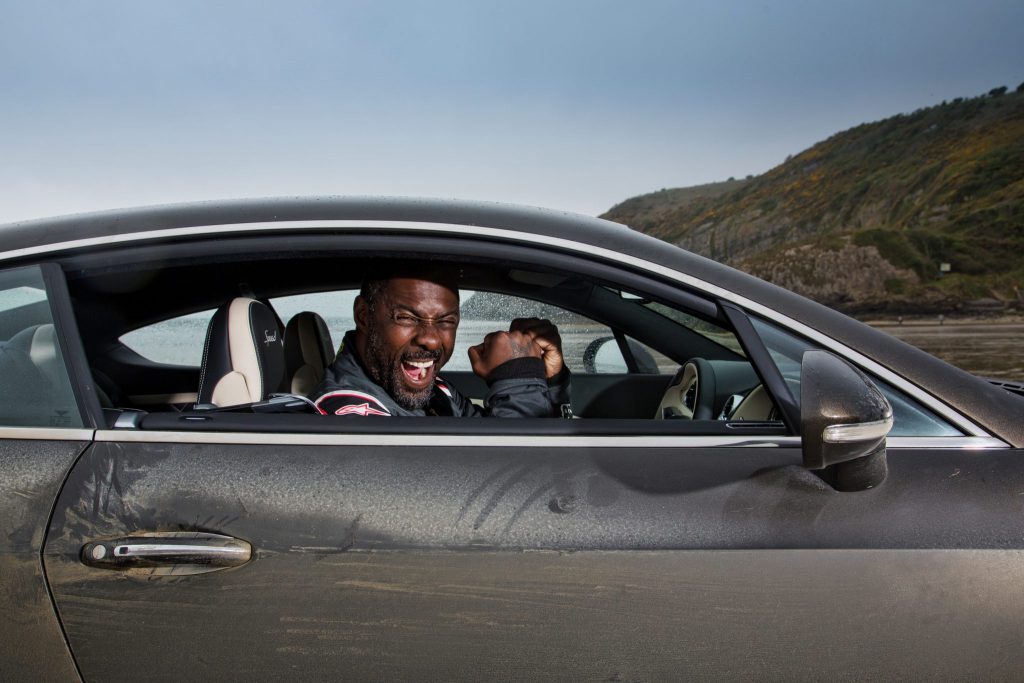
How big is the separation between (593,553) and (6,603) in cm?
100

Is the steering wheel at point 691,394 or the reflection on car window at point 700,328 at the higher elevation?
the reflection on car window at point 700,328

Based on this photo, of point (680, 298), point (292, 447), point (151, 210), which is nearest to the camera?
point (292, 447)

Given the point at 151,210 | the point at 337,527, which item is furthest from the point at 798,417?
the point at 151,210

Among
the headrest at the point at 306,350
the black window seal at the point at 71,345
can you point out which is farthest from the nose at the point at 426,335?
the black window seal at the point at 71,345

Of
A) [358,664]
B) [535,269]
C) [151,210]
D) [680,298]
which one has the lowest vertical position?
[358,664]

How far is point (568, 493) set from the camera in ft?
4.75

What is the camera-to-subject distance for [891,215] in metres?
83.8

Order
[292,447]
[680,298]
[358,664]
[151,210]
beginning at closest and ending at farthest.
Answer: [358,664]
[292,447]
[680,298]
[151,210]

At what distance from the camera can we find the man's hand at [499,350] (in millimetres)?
2363

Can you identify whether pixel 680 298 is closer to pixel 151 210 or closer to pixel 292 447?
pixel 292 447

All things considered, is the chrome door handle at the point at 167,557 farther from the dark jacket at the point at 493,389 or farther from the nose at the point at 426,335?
the nose at the point at 426,335

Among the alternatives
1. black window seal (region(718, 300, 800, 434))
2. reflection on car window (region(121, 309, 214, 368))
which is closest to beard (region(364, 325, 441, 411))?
reflection on car window (region(121, 309, 214, 368))

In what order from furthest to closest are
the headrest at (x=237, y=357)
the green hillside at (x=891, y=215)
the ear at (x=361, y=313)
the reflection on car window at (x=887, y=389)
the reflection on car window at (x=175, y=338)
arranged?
1. the green hillside at (x=891, y=215)
2. the reflection on car window at (x=175, y=338)
3. the ear at (x=361, y=313)
4. the headrest at (x=237, y=357)
5. the reflection on car window at (x=887, y=389)

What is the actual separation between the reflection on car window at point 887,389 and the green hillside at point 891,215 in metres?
0.37
